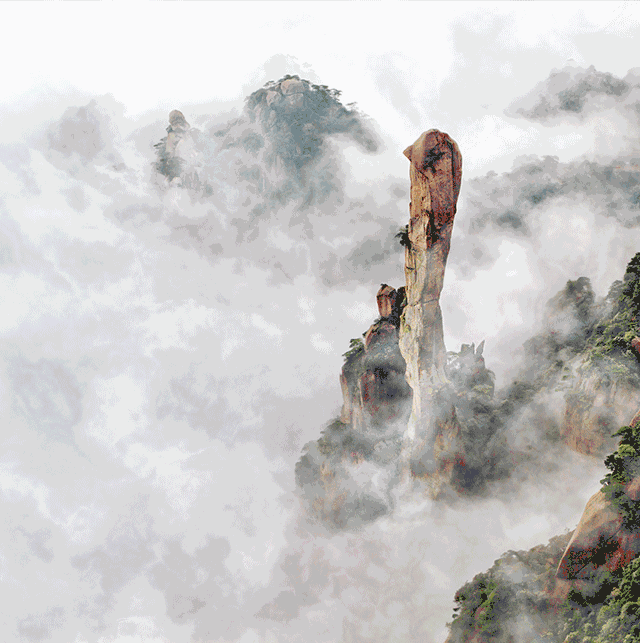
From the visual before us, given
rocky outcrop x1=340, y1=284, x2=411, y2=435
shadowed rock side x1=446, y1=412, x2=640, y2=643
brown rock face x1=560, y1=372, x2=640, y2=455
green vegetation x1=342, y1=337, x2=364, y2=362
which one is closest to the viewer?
shadowed rock side x1=446, y1=412, x2=640, y2=643

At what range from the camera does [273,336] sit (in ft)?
279

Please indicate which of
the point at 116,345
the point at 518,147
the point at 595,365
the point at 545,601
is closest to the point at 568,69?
the point at 518,147

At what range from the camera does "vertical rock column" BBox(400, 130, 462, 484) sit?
2812 centimetres

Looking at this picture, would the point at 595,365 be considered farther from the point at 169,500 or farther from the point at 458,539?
the point at 169,500

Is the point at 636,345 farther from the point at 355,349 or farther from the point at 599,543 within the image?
the point at 355,349

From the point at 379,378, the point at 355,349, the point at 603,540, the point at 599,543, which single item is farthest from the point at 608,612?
the point at 355,349

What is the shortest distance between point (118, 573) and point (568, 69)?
96078 millimetres

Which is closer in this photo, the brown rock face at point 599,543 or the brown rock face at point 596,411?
the brown rock face at point 599,543

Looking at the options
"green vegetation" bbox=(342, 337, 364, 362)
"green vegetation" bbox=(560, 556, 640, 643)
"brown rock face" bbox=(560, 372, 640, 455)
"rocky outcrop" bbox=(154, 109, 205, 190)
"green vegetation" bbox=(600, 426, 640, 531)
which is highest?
"rocky outcrop" bbox=(154, 109, 205, 190)

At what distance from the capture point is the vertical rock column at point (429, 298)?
28.1m

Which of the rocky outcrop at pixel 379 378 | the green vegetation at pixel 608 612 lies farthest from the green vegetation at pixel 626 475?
the rocky outcrop at pixel 379 378

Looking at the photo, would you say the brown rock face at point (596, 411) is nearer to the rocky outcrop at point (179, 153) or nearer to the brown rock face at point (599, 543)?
the brown rock face at point (599, 543)

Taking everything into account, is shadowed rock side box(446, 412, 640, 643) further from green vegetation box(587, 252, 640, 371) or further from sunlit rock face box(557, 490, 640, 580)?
green vegetation box(587, 252, 640, 371)

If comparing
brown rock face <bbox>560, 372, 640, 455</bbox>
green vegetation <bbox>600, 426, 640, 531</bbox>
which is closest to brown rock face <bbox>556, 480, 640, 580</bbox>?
green vegetation <bbox>600, 426, 640, 531</bbox>
